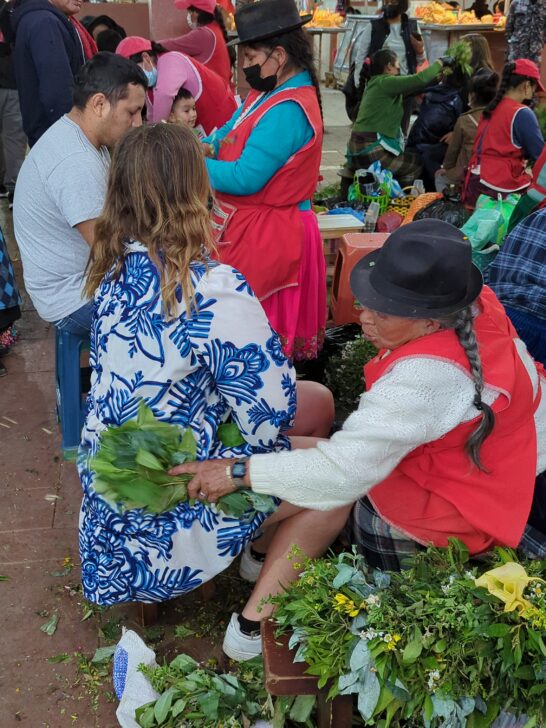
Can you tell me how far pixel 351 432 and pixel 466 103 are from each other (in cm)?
713

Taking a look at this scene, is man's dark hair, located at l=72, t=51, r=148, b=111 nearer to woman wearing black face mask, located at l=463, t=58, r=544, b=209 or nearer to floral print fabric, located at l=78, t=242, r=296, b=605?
floral print fabric, located at l=78, t=242, r=296, b=605

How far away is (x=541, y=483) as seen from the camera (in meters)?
2.48

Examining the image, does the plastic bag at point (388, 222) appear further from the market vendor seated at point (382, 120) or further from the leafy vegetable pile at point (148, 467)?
the leafy vegetable pile at point (148, 467)

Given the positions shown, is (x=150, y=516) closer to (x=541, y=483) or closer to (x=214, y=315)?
(x=214, y=315)

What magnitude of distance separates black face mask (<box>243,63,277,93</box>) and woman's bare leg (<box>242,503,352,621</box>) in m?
2.08

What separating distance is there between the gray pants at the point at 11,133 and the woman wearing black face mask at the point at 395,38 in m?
3.73

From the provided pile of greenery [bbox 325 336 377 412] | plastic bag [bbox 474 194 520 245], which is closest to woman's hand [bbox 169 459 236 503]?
pile of greenery [bbox 325 336 377 412]

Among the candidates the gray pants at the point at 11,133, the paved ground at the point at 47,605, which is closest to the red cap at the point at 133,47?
the paved ground at the point at 47,605

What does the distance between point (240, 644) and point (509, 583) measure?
97cm

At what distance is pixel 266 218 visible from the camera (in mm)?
3699

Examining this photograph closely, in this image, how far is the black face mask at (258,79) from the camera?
3.51 m

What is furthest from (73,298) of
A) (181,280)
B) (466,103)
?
(466,103)

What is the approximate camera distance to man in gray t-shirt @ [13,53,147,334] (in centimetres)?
313

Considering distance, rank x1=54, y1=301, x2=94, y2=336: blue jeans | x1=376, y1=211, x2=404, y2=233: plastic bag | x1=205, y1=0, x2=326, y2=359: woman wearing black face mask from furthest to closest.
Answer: x1=376, y1=211, x2=404, y2=233: plastic bag → x1=205, y1=0, x2=326, y2=359: woman wearing black face mask → x1=54, y1=301, x2=94, y2=336: blue jeans
